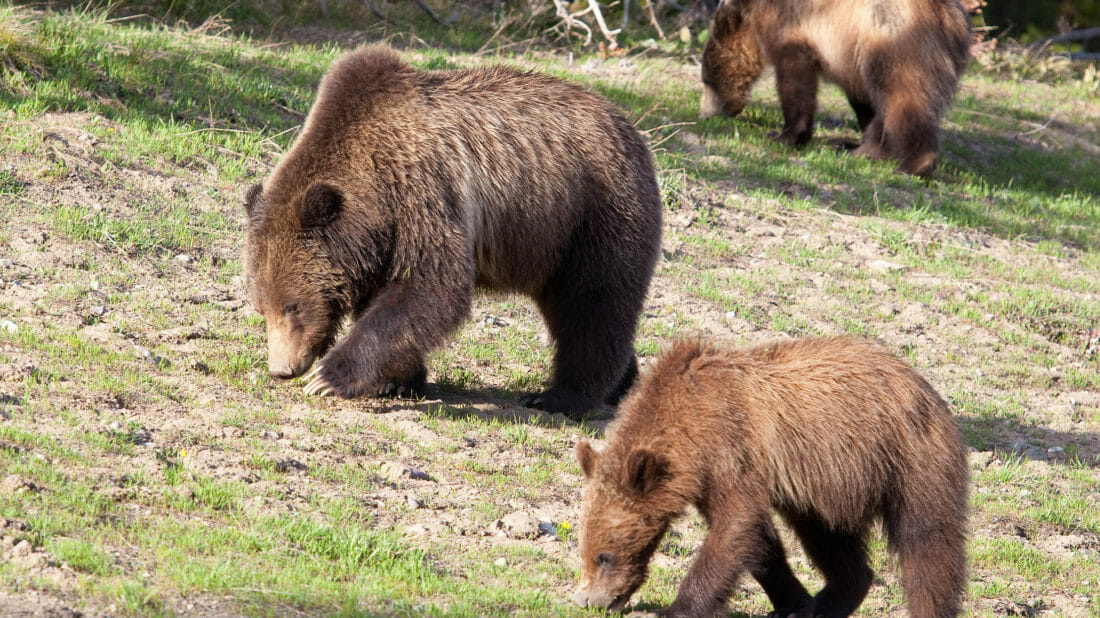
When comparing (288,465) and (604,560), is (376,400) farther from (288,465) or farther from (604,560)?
(604,560)

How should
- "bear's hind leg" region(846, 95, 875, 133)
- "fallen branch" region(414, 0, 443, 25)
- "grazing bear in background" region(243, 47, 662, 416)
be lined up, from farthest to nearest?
"fallen branch" region(414, 0, 443, 25) < "bear's hind leg" region(846, 95, 875, 133) < "grazing bear in background" region(243, 47, 662, 416)

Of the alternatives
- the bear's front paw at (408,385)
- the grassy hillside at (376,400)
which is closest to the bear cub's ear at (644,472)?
the grassy hillside at (376,400)

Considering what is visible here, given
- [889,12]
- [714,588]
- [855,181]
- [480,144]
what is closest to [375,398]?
[480,144]

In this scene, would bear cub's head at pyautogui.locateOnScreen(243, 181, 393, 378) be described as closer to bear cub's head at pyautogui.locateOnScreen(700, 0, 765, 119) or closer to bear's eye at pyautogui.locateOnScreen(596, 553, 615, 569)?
bear's eye at pyautogui.locateOnScreen(596, 553, 615, 569)

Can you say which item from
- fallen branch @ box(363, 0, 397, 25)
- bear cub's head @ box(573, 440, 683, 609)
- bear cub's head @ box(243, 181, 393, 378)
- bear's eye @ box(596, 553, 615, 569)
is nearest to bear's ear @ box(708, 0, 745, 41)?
fallen branch @ box(363, 0, 397, 25)

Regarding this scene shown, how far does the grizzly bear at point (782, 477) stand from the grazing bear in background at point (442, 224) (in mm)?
1742

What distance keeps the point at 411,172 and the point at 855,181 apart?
23.9 feet

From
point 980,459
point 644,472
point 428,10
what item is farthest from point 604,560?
point 428,10

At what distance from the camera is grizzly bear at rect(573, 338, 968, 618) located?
512 cm

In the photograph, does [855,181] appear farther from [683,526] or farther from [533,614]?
[533,614]

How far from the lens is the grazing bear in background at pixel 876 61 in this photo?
42.7ft

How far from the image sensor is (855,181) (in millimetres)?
12781

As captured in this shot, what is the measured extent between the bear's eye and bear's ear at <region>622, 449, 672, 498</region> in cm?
31

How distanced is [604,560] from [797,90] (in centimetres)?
944
